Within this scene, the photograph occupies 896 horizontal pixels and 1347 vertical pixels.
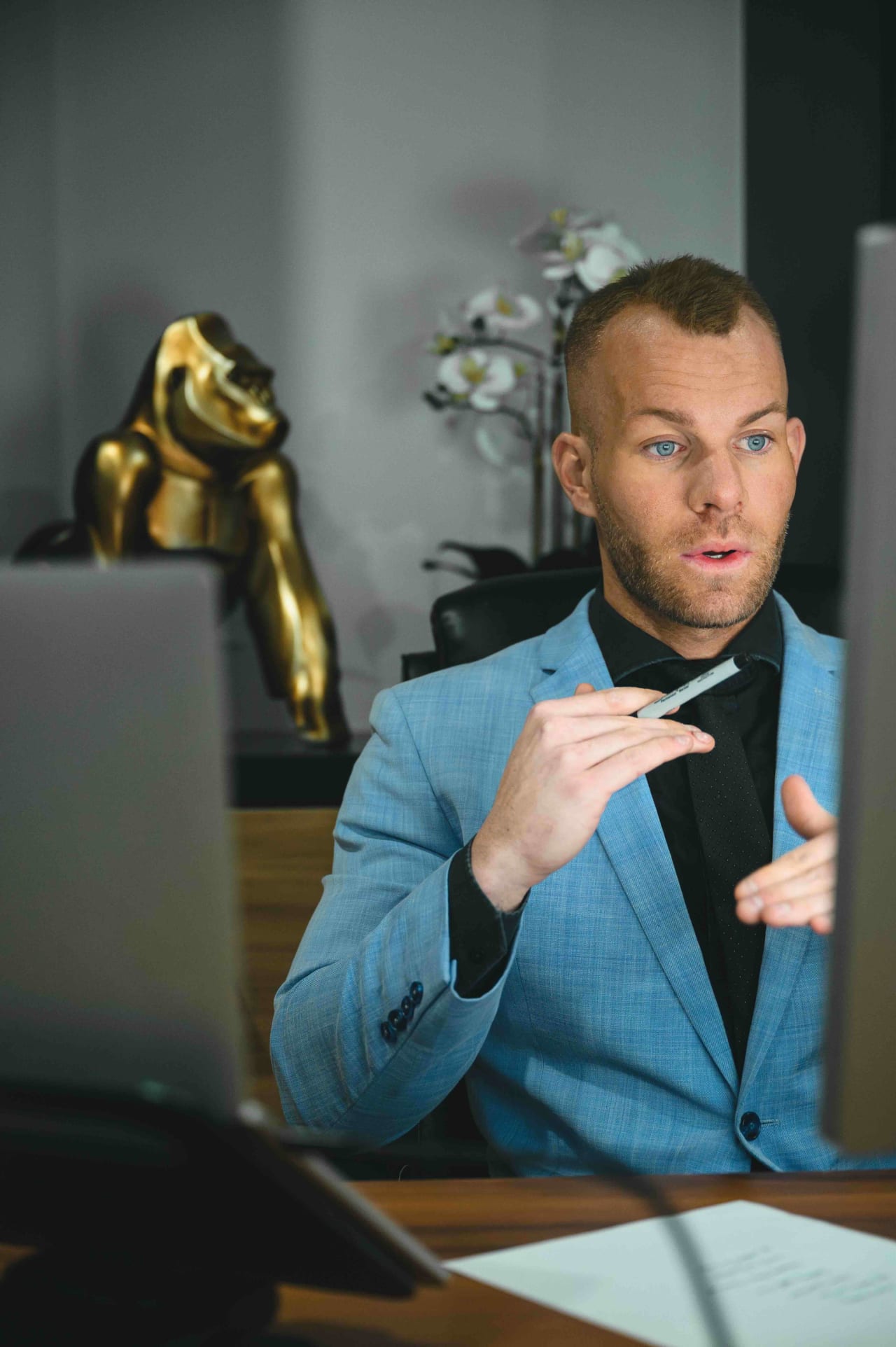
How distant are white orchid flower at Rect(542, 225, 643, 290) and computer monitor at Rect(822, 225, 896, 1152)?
6.14ft

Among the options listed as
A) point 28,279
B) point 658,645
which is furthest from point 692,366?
point 28,279

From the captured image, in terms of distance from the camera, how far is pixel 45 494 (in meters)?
2.55

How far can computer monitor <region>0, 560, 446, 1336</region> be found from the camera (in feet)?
1.58

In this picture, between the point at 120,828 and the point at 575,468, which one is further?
the point at 575,468

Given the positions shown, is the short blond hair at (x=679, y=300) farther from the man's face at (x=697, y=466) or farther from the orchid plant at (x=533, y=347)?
the orchid plant at (x=533, y=347)

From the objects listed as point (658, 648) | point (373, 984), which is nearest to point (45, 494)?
point (658, 648)

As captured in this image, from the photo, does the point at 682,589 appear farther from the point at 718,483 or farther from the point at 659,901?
the point at 659,901

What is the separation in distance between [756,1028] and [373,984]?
1.04ft

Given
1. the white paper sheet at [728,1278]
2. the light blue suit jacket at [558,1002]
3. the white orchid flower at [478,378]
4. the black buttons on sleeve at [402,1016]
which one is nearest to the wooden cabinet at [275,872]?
the white orchid flower at [478,378]

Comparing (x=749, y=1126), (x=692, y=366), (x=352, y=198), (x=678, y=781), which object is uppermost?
(x=352, y=198)

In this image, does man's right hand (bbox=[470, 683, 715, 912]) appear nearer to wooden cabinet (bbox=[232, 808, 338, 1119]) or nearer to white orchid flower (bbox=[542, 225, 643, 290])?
wooden cabinet (bbox=[232, 808, 338, 1119])

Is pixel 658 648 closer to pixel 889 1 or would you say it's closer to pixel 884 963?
pixel 884 963

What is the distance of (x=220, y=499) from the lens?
2285 mm

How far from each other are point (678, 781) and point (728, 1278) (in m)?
0.60
